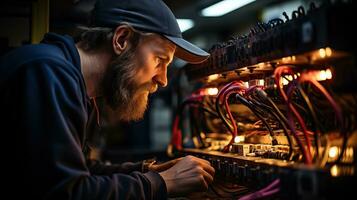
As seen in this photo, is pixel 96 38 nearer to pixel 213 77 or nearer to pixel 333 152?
pixel 213 77

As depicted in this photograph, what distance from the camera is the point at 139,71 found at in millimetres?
1224

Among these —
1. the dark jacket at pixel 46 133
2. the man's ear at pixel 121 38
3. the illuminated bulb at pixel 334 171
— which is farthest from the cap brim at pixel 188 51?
the illuminated bulb at pixel 334 171

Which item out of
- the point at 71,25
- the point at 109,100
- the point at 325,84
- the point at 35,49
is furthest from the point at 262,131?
the point at 71,25

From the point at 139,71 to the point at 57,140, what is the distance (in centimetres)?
42

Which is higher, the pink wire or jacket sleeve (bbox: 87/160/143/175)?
the pink wire

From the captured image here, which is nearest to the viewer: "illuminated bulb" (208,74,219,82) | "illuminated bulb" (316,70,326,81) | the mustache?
"illuminated bulb" (316,70,326,81)

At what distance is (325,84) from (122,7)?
67 cm

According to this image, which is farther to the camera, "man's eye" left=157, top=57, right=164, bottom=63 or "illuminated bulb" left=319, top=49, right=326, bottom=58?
"man's eye" left=157, top=57, right=164, bottom=63

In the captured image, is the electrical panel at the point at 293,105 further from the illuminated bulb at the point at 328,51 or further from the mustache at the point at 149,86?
the mustache at the point at 149,86

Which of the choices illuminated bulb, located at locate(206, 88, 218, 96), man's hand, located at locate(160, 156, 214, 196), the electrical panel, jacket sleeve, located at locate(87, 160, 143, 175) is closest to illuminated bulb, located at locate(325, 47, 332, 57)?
the electrical panel

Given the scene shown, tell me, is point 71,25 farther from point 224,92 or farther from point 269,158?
point 269,158

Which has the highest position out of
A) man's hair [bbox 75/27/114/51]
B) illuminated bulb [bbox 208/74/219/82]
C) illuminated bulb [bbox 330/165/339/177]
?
man's hair [bbox 75/27/114/51]

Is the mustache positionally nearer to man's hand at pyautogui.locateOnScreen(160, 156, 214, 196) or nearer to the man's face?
the man's face

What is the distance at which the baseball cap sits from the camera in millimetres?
1170
